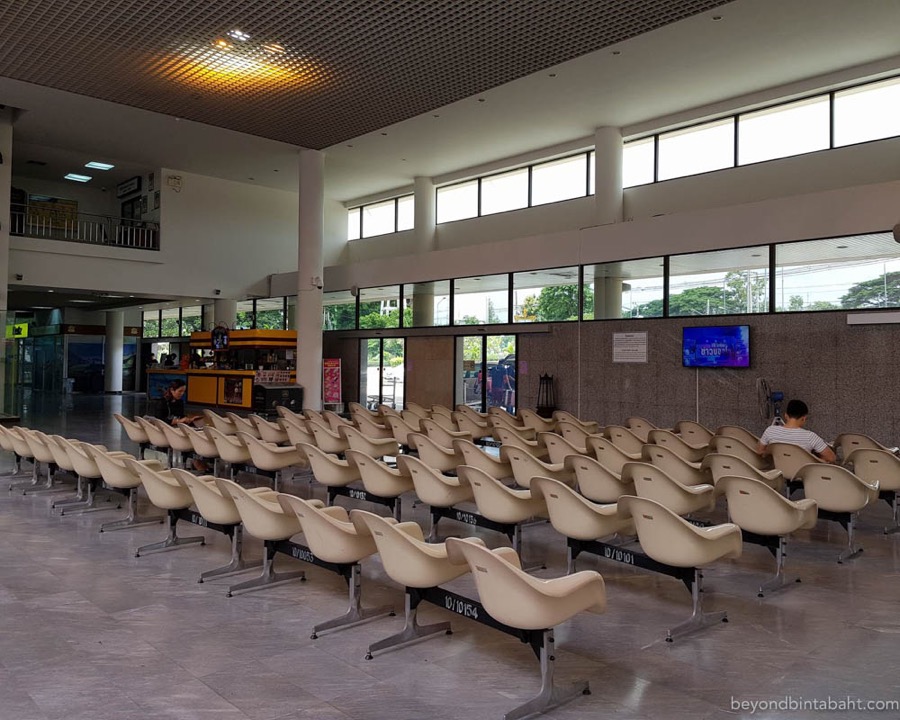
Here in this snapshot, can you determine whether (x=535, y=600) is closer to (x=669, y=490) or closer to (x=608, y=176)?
(x=669, y=490)

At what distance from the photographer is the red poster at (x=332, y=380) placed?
741 inches

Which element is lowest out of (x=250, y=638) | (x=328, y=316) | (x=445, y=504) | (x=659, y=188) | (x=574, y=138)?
(x=250, y=638)

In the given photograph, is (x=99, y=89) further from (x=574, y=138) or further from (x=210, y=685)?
(x=210, y=685)

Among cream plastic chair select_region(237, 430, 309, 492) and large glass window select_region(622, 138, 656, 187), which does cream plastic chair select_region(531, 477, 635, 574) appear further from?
large glass window select_region(622, 138, 656, 187)

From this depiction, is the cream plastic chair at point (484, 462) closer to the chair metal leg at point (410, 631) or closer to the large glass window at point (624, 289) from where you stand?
the chair metal leg at point (410, 631)

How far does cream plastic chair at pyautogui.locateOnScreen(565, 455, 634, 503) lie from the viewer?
552cm

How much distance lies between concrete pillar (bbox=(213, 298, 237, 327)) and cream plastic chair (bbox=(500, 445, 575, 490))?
1564 cm

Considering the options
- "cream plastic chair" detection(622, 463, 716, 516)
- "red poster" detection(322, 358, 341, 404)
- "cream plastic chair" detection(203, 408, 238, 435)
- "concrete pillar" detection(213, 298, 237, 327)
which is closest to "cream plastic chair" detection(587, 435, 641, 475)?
"cream plastic chair" detection(622, 463, 716, 516)

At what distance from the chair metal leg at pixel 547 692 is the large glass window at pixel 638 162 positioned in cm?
1305

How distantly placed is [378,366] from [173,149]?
23.2ft

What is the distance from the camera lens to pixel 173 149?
17.2m

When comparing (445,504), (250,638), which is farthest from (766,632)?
(250,638)

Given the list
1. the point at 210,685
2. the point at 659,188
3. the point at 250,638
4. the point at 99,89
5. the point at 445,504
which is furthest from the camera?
the point at 659,188

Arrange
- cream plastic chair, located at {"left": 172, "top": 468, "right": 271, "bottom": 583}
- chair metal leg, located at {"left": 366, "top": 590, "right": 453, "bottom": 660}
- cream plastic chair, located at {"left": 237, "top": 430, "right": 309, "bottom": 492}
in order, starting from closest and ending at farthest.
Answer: chair metal leg, located at {"left": 366, "top": 590, "right": 453, "bottom": 660}, cream plastic chair, located at {"left": 172, "top": 468, "right": 271, "bottom": 583}, cream plastic chair, located at {"left": 237, "top": 430, "right": 309, "bottom": 492}
